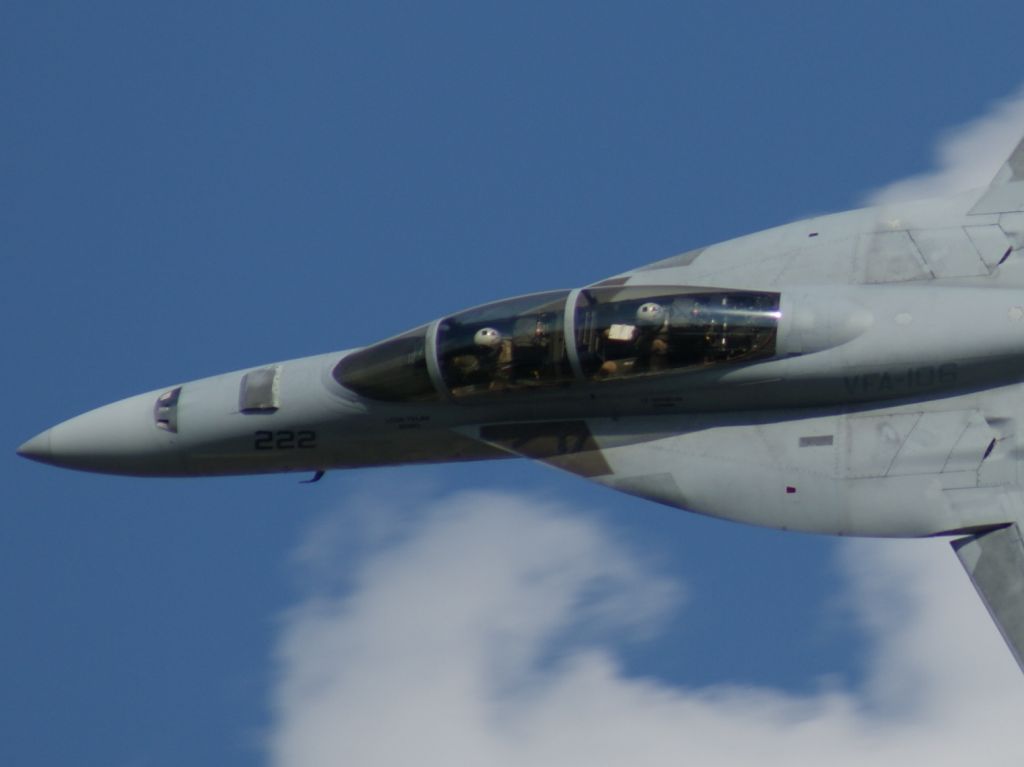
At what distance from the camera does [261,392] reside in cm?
1962

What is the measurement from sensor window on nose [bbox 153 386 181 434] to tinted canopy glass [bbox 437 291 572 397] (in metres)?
3.17

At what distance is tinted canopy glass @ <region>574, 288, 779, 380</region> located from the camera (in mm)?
18266

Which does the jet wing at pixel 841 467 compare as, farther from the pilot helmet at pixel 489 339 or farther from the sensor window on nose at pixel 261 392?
the sensor window on nose at pixel 261 392

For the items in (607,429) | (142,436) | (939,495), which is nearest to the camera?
A: (939,495)

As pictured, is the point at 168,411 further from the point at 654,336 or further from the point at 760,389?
the point at 760,389

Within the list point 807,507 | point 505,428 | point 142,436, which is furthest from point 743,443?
point 142,436

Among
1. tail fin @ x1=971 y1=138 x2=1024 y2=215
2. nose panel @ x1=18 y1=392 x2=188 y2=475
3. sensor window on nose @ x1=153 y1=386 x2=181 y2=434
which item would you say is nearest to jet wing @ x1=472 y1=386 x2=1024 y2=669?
tail fin @ x1=971 y1=138 x2=1024 y2=215

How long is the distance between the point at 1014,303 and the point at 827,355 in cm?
184

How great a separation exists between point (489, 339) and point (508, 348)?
0.69 feet

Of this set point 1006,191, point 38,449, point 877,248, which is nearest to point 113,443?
point 38,449

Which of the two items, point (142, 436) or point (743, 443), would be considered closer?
point (743, 443)

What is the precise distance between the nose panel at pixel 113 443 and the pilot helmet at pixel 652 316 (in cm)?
528

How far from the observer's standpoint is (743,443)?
18.5m

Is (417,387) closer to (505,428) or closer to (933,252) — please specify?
(505,428)
